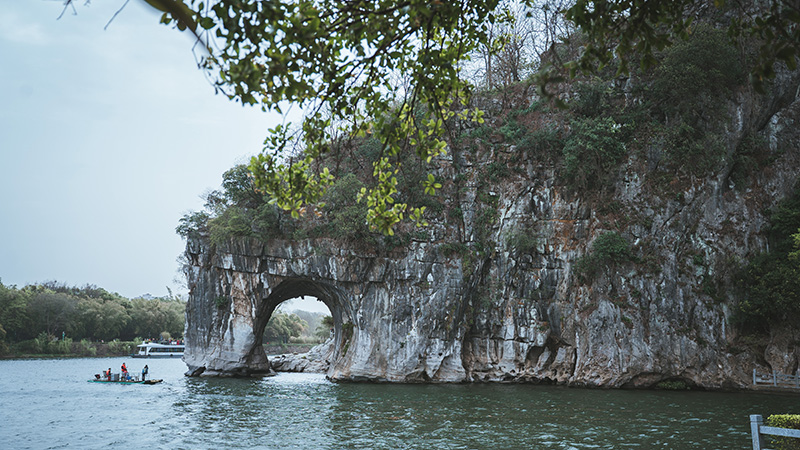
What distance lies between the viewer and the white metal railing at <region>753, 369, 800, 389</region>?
21359mm

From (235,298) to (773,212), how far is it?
28.8 m

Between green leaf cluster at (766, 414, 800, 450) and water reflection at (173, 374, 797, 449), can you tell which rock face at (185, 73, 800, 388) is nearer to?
water reflection at (173, 374, 797, 449)

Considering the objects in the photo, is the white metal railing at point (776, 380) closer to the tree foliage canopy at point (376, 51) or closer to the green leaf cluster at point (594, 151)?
the green leaf cluster at point (594, 151)

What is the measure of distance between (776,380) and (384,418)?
17.3m

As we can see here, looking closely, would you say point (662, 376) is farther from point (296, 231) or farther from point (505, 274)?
point (296, 231)

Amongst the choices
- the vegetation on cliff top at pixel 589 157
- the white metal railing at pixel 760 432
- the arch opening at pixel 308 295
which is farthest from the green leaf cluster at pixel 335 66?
the arch opening at pixel 308 295

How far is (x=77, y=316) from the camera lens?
62719mm

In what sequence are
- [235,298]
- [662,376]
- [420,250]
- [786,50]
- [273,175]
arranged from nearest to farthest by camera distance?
[786,50]
[273,175]
[662,376]
[420,250]
[235,298]

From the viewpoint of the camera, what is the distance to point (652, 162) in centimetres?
2692

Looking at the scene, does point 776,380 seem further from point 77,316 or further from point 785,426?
point 77,316

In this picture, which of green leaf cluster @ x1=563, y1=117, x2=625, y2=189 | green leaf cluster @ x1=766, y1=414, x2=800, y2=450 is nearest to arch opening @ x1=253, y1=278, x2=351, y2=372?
green leaf cluster @ x1=563, y1=117, x2=625, y2=189

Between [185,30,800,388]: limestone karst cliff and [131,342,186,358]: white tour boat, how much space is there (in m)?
34.9

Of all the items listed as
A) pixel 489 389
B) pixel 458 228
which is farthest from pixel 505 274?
pixel 489 389

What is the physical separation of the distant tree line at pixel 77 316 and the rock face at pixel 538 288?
37861 mm
